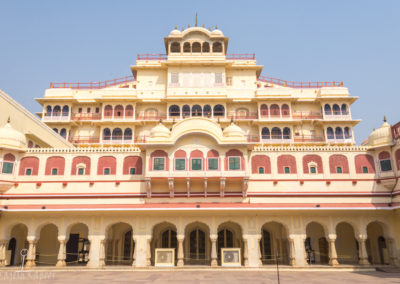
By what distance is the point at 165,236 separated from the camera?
3131 cm

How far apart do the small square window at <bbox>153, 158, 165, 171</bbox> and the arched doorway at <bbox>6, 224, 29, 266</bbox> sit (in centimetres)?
1318

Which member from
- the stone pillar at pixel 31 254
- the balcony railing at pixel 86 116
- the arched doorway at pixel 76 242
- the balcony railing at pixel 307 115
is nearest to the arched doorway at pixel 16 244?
the stone pillar at pixel 31 254

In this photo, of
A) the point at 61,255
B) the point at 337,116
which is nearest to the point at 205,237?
the point at 61,255

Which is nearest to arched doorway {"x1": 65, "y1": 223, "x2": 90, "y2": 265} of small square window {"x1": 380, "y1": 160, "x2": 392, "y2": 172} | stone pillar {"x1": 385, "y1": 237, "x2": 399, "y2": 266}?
stone pillar {"x1": 385, "y1": 237, "x2": 399, "y2": 266}

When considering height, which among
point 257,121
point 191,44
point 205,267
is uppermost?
point 191,44

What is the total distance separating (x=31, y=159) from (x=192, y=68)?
2231 cm

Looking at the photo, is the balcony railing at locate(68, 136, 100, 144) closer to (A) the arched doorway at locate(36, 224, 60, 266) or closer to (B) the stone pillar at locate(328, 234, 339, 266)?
(A) the arched doorway at locate(36, 224, 60, 266)

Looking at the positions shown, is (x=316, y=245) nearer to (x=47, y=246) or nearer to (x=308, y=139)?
(x=308, y=139)

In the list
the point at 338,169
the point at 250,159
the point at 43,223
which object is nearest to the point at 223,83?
the point at 250,159

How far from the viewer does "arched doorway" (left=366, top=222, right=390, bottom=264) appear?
94.2 feet

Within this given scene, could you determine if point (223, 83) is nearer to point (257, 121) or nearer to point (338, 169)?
point (257, 121)

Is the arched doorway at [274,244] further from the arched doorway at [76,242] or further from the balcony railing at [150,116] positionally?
the balcony railing at [150,116]

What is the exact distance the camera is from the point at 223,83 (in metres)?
42.8

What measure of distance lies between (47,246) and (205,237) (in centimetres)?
1398
